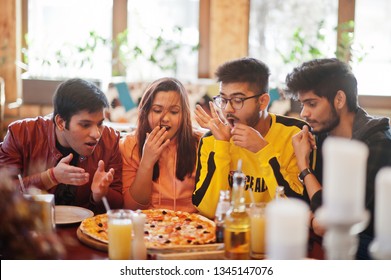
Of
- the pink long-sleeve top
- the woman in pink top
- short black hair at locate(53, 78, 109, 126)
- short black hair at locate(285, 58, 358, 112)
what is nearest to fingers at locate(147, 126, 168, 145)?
the woman in pink top

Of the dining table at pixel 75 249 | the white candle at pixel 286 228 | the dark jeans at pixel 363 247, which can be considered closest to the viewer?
the white candle at pixel 286 228

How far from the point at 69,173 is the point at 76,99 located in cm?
33

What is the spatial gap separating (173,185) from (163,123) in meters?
0.27

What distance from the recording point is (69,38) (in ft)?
19.1

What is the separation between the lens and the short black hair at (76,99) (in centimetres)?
264

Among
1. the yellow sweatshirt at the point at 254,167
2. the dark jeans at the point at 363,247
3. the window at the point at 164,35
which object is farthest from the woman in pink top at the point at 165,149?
the window at the point at 164,35

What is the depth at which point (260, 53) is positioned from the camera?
561 cm

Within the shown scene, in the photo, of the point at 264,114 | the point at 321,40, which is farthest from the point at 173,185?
the point at 321,40

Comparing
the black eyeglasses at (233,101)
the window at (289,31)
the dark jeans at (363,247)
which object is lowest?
the dark jeans at (363,247)

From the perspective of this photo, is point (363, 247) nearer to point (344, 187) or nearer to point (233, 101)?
point (233, 101)

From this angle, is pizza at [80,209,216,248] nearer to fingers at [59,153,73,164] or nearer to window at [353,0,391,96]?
fingers at [59,153,73,164]

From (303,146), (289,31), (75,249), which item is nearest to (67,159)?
(75,249)

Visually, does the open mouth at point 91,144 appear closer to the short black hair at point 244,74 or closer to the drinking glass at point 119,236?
the short black hair at point 244,74

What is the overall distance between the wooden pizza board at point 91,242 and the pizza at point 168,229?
13 mm
